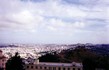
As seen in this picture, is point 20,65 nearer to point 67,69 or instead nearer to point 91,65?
point 67,69

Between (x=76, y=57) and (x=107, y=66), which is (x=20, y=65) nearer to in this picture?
(x=107, y=66)

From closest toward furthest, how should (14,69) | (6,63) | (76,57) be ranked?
(14,69)
(6,63)
(76,57)

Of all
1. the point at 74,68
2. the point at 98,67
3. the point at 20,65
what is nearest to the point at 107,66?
the point at 98,67

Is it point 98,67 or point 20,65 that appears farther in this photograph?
point 98,67

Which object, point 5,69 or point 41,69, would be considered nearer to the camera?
point 5,69

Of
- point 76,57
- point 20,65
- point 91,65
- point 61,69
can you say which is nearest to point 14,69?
point 20,65

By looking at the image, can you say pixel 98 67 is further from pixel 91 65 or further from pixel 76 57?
pixel 76 57

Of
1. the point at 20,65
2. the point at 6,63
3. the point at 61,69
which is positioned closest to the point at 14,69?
the point at 20,65

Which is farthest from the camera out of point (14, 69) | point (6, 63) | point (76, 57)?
point (76, 57)
